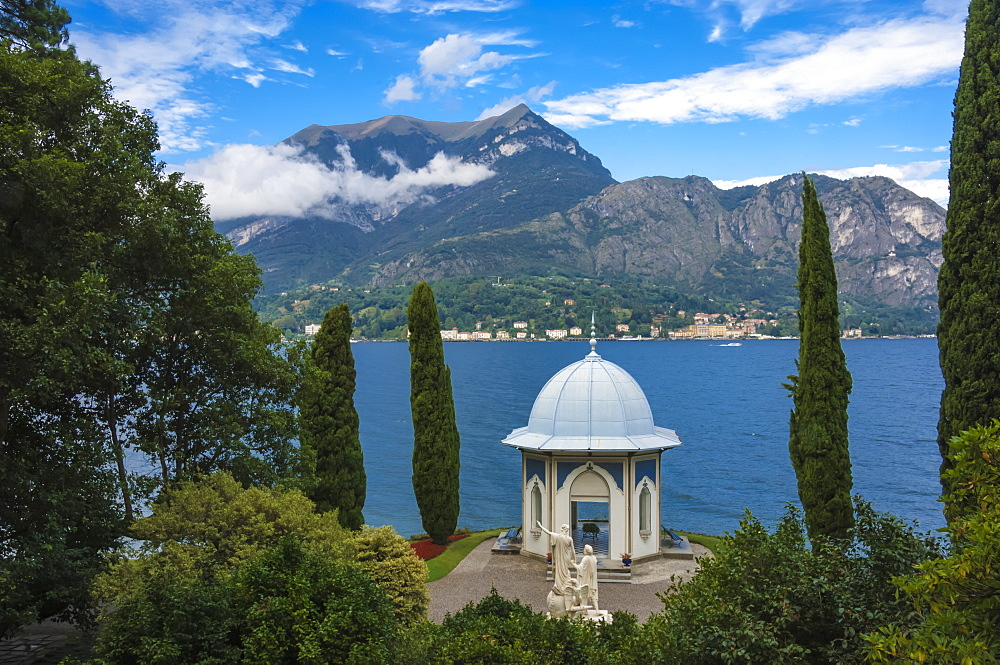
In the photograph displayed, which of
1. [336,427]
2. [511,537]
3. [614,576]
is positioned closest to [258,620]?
[336,427]

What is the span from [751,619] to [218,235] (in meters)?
13.7

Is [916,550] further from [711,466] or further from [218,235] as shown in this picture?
[711,466]

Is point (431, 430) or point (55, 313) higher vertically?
point (55, 313)

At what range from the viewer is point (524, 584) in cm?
1981

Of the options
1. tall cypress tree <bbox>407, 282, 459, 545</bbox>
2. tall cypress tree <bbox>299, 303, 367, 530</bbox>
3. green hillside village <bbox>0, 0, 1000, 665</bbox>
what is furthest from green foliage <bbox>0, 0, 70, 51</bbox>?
tall cypress tree <bbox>407, 282, 459, 545</bbox>

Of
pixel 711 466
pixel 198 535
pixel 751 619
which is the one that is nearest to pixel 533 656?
pixel 751 619

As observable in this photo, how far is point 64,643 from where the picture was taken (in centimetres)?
1343

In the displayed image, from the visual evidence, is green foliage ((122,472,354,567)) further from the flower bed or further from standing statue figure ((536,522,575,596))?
the flower bed

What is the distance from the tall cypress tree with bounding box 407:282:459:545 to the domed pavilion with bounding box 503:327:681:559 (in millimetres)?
2414

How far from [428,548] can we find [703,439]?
43.3 metres

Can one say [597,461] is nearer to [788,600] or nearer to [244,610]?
[244,610]

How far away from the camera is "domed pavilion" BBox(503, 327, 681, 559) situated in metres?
21.2

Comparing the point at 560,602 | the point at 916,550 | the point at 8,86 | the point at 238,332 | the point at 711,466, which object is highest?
→ the point at 8,86

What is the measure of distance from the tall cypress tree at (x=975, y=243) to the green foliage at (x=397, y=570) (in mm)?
10968
